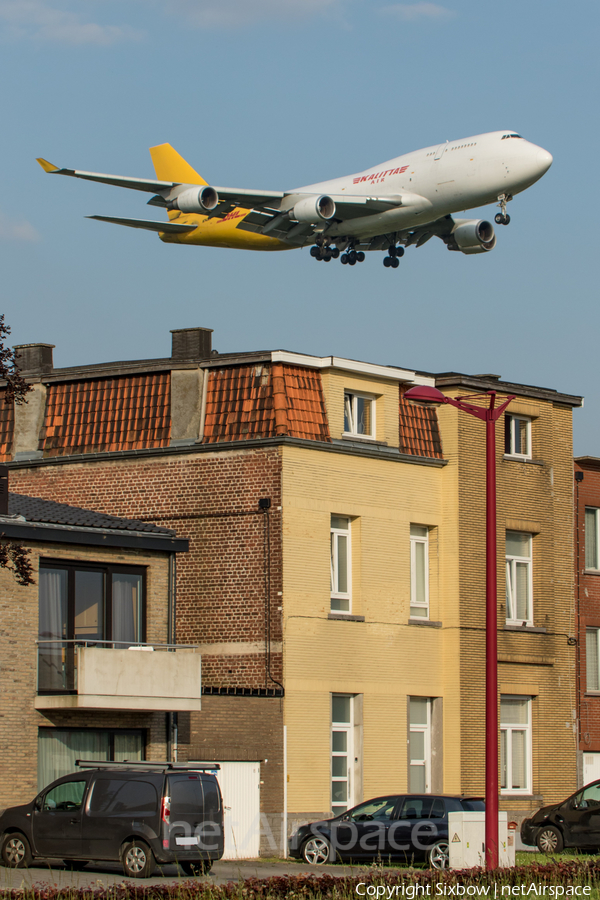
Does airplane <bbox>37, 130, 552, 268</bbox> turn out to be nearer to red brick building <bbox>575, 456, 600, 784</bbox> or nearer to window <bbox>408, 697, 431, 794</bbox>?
red brick building <bbox>575, 456, 600, 784</bbox>

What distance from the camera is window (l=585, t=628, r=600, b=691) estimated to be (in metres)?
40.6

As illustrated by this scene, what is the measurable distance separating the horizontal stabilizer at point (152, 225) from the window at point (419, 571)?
15.3 meters

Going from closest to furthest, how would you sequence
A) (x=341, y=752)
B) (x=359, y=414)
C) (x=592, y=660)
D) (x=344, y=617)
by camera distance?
(x=341, y=752)
(x=344, y=617)
(x=359, y=414)
(x=592, y=660)

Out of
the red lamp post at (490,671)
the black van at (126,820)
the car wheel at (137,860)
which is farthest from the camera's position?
the black van at (126,820)

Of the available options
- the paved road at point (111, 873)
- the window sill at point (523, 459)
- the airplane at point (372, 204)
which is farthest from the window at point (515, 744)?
the airplane at point (372, 204)

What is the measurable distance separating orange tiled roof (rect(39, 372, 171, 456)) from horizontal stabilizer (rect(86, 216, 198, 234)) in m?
9.78

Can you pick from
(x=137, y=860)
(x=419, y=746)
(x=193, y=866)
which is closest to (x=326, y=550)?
(x=419, y=746)

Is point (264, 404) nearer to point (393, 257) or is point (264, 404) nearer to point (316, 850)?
point (316, 850)

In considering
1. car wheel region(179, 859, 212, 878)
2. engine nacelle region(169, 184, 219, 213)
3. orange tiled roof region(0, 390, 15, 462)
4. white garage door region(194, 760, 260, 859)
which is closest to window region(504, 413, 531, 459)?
engine nacelle region(169, 184, 219, 213)

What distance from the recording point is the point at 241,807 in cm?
3097

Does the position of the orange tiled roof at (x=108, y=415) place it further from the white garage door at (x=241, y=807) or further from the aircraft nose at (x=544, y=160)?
the aircraft nose at (x=544, y=160)

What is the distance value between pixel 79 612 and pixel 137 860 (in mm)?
7000

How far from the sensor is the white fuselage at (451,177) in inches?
1612

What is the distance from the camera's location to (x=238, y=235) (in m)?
48.1
